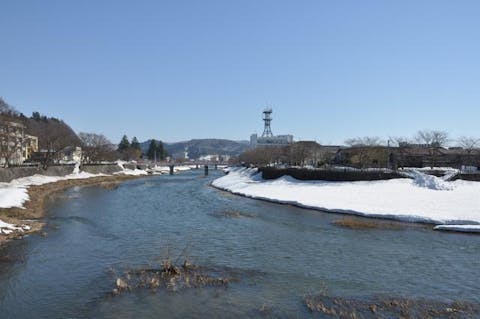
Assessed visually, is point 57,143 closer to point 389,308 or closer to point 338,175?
point 338,175

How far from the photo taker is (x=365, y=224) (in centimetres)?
2377

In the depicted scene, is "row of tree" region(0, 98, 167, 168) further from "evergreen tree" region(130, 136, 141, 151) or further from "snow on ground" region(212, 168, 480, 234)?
"snow on ground" region(212, 168, 480, 234)

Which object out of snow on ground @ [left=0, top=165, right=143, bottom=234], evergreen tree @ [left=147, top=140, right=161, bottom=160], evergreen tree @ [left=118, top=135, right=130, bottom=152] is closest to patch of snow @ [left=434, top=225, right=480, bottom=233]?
snow on ground @ [left=0, top=165, right=143, bottom=234]

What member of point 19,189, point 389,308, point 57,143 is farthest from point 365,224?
point 57,143

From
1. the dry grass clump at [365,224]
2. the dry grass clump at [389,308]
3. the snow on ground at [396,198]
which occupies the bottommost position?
the dry grass clump at [389,308]

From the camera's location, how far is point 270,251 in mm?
17000

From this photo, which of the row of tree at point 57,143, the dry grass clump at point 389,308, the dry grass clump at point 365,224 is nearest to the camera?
the dry grass clump at point 389,308

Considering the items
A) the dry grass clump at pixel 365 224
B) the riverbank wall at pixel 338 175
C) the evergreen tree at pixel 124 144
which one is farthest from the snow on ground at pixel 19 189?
the evergreen tree at pixel 124 144

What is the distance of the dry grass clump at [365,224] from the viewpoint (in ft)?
75.6

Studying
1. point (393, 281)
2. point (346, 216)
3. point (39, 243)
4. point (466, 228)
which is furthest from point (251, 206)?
point (393, 281)

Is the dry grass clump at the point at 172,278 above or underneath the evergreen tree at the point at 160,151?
underneath

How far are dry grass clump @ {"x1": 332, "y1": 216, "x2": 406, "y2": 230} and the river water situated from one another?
2.57 ft

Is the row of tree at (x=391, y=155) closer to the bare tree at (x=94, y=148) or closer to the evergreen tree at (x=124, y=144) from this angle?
the bare tree at (x=94, y=148)

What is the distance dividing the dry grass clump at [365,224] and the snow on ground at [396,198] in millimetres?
1390
